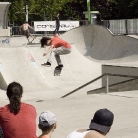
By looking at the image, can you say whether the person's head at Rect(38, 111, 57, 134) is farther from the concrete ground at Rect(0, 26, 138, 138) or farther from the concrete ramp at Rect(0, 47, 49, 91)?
the concrete ramp at Rect(0, 47, 49, 91)

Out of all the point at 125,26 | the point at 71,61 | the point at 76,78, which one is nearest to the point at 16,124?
the point at 76,78

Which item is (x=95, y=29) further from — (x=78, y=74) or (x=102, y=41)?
(x=78, y=74)

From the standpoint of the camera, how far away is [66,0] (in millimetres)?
55000

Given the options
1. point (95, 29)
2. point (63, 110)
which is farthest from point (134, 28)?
point (63, 110)

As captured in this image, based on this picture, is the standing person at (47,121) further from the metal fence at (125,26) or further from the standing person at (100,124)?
the metal fence at (125,26)

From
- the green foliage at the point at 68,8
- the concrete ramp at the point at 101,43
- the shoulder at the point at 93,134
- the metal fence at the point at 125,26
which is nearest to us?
the shoulder at the point at 93,134

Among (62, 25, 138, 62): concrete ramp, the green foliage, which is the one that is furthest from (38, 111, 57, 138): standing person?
the green foliage

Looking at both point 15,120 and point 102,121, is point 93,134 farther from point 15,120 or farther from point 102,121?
point 15,120

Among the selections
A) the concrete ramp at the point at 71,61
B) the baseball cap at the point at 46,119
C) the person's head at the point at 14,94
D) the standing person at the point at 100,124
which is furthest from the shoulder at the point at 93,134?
the concrete ramp at the point at 71,61

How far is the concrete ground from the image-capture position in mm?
8734

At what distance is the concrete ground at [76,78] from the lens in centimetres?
873

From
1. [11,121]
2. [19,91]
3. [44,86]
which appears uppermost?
[19,91]

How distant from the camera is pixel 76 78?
63.2ft

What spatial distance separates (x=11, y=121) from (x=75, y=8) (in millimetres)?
51581
